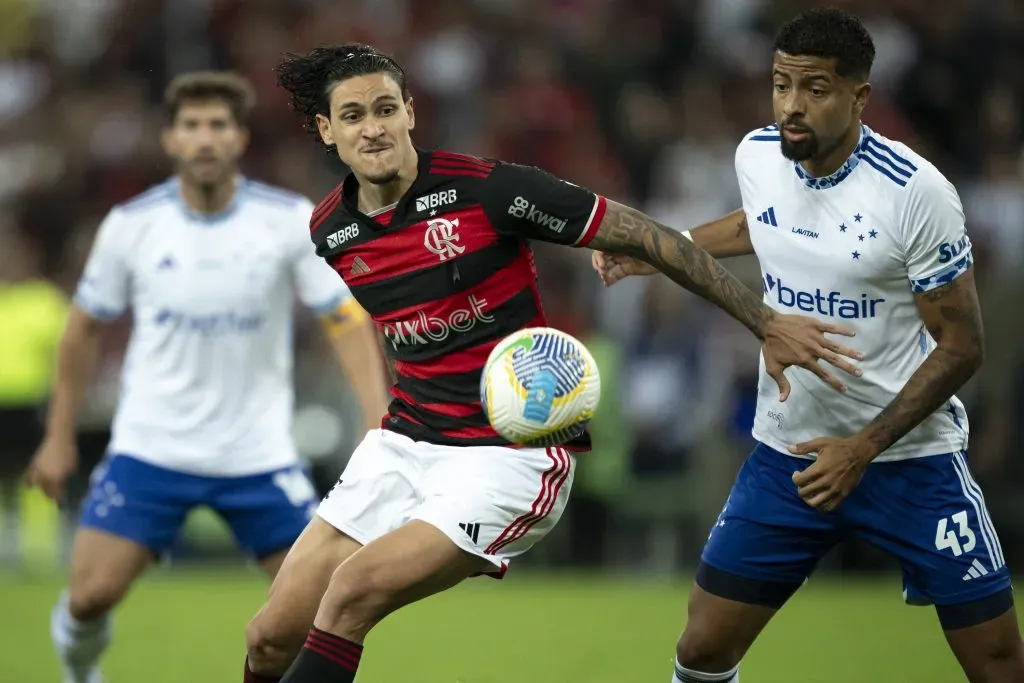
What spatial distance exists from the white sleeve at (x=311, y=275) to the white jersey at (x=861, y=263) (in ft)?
7.06

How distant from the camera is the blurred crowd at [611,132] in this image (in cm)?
1203

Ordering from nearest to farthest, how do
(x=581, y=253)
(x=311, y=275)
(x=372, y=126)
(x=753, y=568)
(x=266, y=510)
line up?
(x=372, y=126)
(x=753, y=568)
(x=266, y=510)
(x=311, y=275)
(x=581, y=253)

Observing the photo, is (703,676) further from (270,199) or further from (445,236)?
(270,199)

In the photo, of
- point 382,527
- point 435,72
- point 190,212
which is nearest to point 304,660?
point 382,527

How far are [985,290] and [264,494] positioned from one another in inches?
267

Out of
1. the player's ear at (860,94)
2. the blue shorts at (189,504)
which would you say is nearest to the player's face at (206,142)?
the blue shorts at (189,504)

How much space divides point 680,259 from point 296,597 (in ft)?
5.70

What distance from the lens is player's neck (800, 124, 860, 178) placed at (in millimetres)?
5398

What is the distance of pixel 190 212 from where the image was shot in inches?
292

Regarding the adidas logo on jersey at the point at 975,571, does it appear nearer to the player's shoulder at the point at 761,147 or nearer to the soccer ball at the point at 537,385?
the soccer ball at the point at 537,385

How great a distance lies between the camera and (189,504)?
23.4 feet

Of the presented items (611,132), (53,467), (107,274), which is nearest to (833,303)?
(107,274)

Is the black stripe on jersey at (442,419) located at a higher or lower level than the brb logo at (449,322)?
lower

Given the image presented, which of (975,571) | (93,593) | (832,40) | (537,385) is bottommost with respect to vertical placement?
(93,593)
